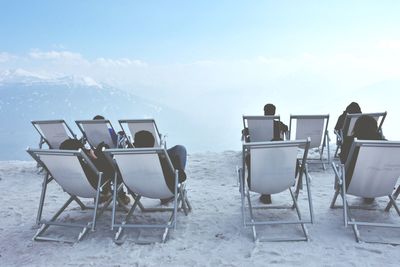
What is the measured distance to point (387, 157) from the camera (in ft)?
10.3

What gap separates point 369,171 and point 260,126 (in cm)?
264

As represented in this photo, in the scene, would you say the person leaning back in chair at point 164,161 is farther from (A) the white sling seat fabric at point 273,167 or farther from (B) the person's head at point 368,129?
(B) the person's head at point 368,129

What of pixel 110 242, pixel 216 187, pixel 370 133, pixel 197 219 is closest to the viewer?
pixel 110 242

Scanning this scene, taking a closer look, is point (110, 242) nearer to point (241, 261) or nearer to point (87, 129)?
point (241, 261)

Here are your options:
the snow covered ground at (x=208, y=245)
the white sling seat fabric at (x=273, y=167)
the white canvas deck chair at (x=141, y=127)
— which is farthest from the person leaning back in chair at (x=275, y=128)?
the white sling seat fabric at (x=273, y=167)

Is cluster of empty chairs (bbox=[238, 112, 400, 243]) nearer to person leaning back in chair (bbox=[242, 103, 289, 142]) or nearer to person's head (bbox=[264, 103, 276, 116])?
person leaning back in chair (bbox=[242, 103, 289, 142])

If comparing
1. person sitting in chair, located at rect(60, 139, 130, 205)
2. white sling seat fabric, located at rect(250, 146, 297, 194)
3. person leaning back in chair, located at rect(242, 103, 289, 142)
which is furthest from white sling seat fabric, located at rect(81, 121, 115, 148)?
white sling seat fabric, located at rect(250, 146, 297, 194)

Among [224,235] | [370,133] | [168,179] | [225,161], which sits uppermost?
[370,133]

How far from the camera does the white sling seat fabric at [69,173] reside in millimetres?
3326

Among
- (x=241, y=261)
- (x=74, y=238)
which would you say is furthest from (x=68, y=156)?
(x=241, y=261)

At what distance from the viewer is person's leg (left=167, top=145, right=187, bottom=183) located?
3676 mm

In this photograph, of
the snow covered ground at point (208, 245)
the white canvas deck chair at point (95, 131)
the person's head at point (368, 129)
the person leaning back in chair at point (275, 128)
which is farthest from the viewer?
the white canvas deck chair at point (95, 131)

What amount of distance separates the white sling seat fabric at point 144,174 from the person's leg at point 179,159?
0.27 metres

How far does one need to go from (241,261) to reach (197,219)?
1095 mm
